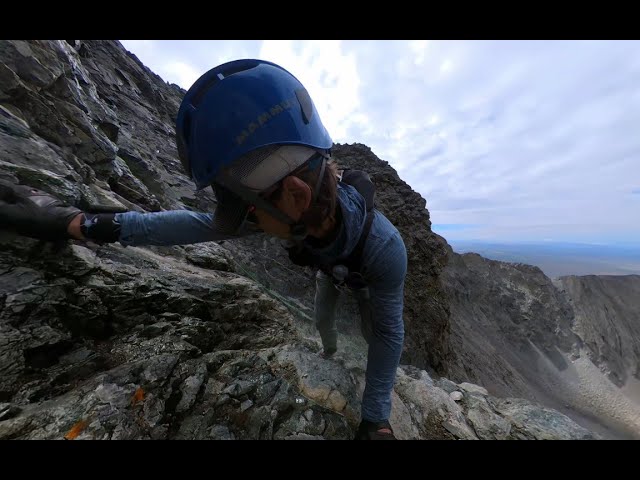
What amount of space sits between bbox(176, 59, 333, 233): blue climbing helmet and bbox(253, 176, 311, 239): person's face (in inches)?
2.5

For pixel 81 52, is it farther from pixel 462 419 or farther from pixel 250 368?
pixel 462 419

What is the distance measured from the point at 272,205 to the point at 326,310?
79.5 inches

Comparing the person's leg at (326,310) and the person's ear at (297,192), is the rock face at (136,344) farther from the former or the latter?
the person's ear at (297,192)

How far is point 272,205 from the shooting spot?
76.9 inches

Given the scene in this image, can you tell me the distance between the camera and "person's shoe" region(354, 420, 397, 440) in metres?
2.41

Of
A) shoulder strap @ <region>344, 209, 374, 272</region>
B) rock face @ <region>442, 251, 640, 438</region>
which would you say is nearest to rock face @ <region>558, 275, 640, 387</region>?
rock face @ <region>442, 251, 640, 438</region>

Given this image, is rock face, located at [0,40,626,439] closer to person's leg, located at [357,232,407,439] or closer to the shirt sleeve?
person's leg, located at [357,232,407,439]

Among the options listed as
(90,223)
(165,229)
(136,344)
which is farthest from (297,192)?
(136,344)

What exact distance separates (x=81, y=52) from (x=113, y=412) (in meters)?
13.7

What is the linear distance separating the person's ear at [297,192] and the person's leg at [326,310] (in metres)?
1.61

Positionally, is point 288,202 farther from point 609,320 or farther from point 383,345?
point 609,320

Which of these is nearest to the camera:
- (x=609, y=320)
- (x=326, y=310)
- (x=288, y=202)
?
(x=288, y=202)
